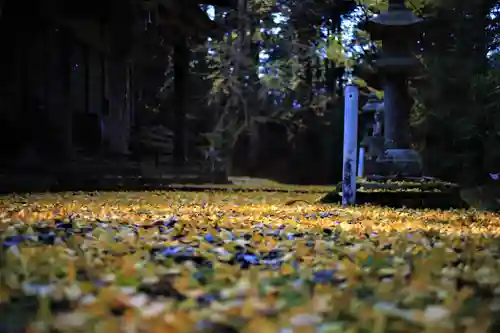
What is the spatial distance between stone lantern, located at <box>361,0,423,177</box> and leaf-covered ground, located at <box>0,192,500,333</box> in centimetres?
610

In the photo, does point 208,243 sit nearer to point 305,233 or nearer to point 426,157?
point 305,233

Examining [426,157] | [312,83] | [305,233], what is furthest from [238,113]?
[305,233]

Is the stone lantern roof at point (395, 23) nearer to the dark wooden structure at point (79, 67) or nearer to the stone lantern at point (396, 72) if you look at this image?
the stone lantern at point (396, 72)

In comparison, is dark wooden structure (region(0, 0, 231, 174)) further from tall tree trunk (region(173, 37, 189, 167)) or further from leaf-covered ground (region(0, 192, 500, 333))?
leaf-covered ground (region(0, 192, 500, 333))

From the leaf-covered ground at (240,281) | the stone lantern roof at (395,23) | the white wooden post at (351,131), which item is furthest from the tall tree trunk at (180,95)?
the leaf-covered ground at (240,281)

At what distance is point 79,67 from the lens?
13.5 m

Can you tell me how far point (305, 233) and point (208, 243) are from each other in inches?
33.5

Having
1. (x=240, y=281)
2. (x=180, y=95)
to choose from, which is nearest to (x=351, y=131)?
(x=240, y=281)

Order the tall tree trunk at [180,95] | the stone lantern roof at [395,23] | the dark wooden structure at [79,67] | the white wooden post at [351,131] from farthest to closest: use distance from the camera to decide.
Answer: the tall tree trunk at [180,95] < the dark wooden structure at [79,67] < the stone lantern roof at [395,23] < the white wooden post at [351,131]

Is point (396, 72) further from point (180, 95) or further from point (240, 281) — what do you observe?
point (240, 281)

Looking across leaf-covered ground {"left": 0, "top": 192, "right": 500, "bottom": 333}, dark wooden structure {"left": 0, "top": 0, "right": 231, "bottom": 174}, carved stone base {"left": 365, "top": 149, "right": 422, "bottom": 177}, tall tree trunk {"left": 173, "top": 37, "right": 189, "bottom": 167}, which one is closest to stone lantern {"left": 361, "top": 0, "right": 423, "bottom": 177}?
carved stone base {"left": 365, "top": 149, "right": 422, "bottom": 177}

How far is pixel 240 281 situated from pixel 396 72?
27.6ft

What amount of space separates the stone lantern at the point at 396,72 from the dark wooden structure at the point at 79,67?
447 centimetres

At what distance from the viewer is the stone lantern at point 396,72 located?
9.45 metres
